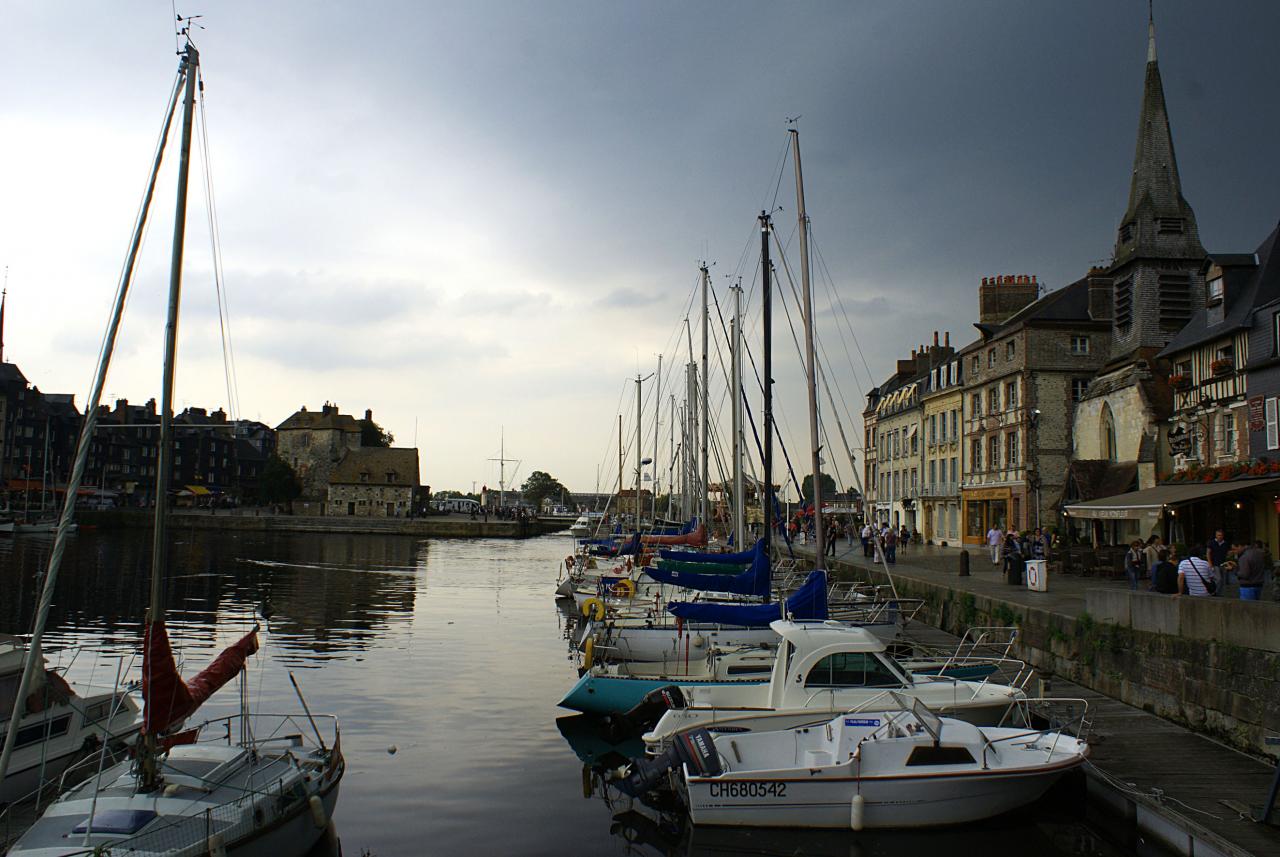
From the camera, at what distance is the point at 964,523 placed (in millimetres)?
46531

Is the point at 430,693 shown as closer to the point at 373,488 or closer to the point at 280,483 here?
the point at 373,488

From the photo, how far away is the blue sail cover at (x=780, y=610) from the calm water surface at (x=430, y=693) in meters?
3.62

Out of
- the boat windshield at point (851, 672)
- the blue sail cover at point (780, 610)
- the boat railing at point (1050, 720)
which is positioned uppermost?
the blue sail cover at point (780, 610)

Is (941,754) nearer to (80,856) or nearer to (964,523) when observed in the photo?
(80,856)

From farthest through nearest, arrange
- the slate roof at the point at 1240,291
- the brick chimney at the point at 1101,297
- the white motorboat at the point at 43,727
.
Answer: the brick chimney at the point at 1101,297 < the slate roof at the point at 1240,291 < the white motorboat at the point at 43,727

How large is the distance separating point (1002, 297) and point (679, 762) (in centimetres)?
4282

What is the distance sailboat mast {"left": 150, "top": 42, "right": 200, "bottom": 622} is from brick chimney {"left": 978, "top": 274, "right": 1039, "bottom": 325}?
44.4 meters

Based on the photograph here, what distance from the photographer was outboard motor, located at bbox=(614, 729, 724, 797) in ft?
37.5

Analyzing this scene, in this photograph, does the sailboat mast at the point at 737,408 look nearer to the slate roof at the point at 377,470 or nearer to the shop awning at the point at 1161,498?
the shop awning at the point at 1161,498

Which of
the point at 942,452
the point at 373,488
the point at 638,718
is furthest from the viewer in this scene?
the point at 373,488

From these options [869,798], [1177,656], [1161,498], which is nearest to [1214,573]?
[1177,656]

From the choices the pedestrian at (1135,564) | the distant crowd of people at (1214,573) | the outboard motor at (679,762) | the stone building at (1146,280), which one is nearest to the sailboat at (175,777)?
the outboard motor at (679,762)

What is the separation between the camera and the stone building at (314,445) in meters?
112

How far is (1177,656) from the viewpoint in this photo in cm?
1414
